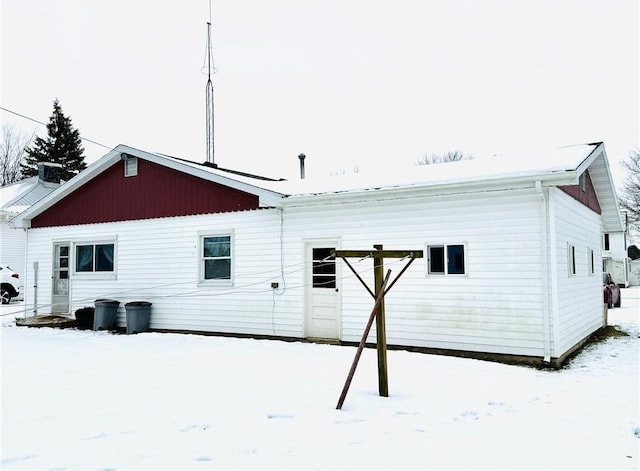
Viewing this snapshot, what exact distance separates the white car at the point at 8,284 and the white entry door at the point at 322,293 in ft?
51.6

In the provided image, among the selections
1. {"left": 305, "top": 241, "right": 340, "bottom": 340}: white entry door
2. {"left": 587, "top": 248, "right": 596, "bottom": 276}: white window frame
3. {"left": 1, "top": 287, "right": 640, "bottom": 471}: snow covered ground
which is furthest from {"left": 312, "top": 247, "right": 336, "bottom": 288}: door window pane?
{"left": 587, "top": 248, "right": 596, "bottom": 276}: white window frame

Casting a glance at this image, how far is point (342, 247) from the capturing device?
398 inches

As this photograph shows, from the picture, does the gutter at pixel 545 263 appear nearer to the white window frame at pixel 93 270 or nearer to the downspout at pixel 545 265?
the downspout at pixel 545 265

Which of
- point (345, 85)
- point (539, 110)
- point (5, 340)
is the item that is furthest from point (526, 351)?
point (539, 110)

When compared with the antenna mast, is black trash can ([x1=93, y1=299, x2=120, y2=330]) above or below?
below

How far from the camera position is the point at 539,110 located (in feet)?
127

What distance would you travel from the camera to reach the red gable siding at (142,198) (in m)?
11.8

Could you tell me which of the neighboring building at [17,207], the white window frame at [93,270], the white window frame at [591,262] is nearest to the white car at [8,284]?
the neighboring building at [17,207]

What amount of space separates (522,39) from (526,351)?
1223 cm

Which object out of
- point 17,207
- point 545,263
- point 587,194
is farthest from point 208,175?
point 17,207

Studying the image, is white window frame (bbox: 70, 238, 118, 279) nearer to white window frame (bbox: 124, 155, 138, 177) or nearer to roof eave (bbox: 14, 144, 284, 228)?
roof eave (bbox: 14, 144, 284, 228)

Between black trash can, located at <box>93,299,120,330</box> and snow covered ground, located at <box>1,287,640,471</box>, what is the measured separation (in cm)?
347

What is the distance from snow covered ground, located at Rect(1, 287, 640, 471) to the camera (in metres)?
4.35

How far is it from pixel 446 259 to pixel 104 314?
8.43 meters
